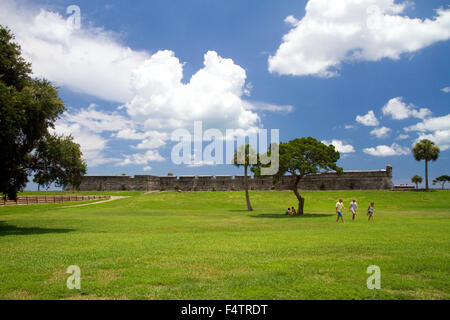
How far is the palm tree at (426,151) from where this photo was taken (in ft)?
189

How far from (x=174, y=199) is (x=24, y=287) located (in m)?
44.1

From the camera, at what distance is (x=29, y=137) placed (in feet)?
61.0

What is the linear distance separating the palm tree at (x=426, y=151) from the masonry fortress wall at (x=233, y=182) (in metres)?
6.38

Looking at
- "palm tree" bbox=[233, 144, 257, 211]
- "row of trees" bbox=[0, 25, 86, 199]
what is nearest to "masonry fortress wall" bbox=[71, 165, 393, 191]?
"palm tree" bbox=[233, 144, 257, 211]

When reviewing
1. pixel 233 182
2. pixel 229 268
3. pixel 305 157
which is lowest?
pixel 229 268

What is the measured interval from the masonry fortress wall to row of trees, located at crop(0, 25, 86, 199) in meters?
38.0

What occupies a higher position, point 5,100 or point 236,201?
point 5,100

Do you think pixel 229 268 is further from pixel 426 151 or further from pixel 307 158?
pixel 426 151

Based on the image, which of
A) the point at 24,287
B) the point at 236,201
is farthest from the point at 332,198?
the point at 24,287

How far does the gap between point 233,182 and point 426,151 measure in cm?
3639

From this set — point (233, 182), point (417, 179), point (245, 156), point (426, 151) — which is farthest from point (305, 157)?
point (417, 179)

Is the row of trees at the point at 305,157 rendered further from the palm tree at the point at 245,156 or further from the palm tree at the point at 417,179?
the palm tree at the point at 417,179
